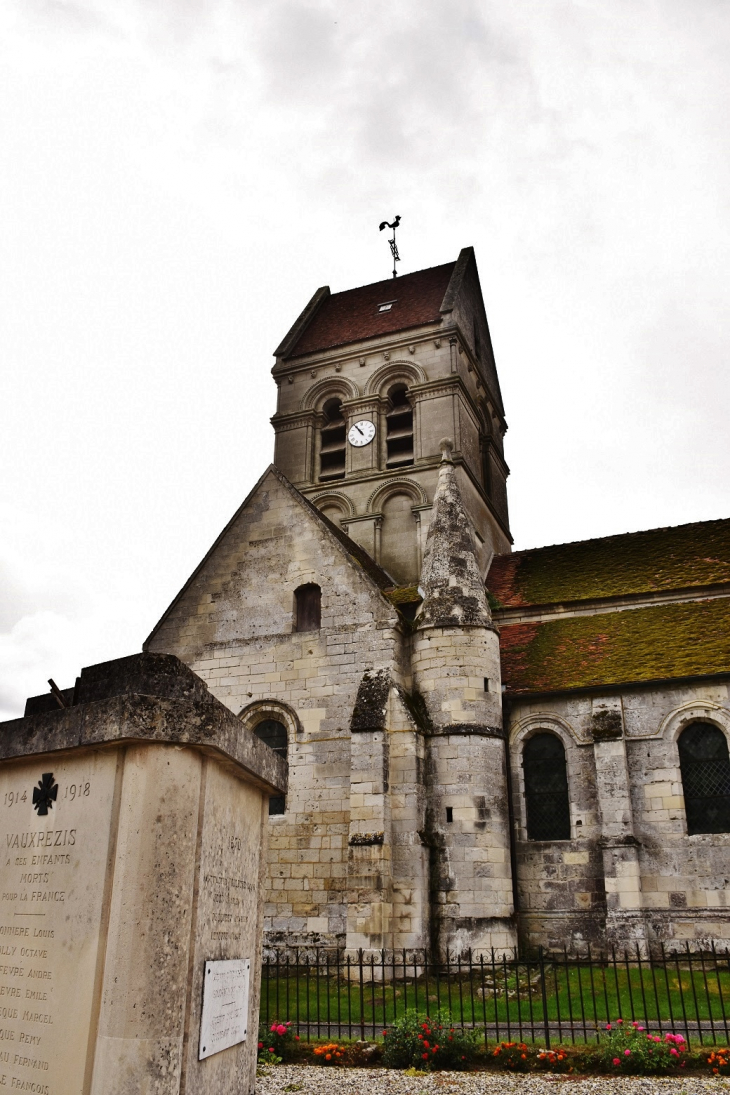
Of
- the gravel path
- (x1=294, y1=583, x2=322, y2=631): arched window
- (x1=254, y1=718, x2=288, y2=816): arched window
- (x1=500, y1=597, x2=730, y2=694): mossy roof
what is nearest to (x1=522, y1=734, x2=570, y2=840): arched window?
(x1=500, y1=597, x2=730, y2=694): mossy roof

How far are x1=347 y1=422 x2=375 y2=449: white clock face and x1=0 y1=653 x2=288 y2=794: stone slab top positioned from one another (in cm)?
2189

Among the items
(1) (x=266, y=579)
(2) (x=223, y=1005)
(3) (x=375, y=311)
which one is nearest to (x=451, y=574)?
(1) (x=266, y=579)

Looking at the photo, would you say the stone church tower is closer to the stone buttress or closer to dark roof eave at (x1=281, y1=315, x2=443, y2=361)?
the stone buttress

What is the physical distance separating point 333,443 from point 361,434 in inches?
57.3

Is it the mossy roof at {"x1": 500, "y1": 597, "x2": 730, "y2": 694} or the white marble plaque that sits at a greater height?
the mossy roof at {"x1": 500, "y1": 597, "x2": 730, "y2": 694}

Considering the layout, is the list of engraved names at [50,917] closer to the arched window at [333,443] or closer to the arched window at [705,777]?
the arched window at [705,777]

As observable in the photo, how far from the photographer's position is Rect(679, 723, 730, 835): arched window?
16.1m

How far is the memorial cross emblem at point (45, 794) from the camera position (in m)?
5.55

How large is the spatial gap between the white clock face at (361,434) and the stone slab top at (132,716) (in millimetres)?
21889

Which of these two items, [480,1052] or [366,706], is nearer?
[480,1052]

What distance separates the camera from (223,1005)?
5.54 meters

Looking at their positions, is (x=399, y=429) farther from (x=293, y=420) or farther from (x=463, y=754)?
(x=463, y=754)

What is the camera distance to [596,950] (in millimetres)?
15812

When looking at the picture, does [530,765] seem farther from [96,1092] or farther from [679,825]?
[96,1092]
